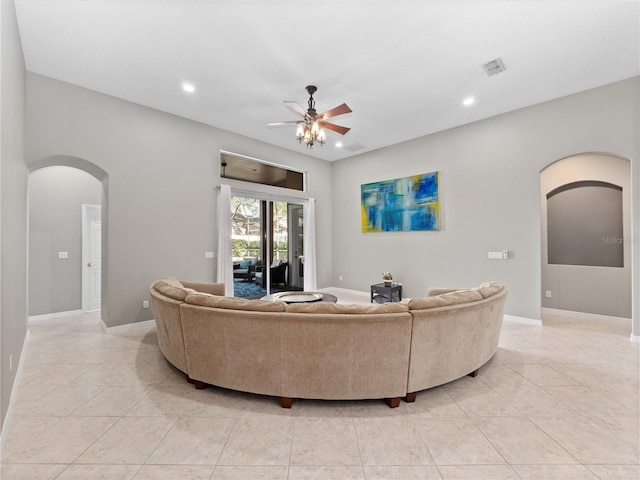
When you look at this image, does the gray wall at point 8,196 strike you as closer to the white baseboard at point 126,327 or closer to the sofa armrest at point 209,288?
the white baseboard at point 126,327

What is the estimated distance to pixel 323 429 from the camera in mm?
2059

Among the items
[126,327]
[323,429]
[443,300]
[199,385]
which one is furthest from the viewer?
[126,327]

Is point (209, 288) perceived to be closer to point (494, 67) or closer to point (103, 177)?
point (103, 177)

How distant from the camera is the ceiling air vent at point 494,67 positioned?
346cm

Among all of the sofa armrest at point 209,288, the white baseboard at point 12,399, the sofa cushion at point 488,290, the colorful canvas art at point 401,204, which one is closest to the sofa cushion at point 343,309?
the sofa cushion at point 488,290

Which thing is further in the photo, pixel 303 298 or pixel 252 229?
pixel 252 229

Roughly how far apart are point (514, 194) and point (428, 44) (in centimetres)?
299

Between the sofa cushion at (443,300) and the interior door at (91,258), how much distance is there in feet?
19.0

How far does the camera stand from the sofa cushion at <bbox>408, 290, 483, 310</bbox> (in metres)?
2.34

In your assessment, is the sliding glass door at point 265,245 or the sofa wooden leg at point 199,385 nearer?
the sofa wooden leg at point 199,385

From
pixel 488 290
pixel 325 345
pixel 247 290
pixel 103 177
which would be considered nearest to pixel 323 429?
pixel 325 345

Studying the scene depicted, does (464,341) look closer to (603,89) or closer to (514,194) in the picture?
(514,194)

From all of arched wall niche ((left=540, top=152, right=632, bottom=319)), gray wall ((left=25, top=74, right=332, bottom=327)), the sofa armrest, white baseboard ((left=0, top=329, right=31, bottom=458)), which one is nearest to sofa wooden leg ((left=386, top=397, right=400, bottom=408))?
white baseboard ((left=0, top=329, right=31, bottom=458))

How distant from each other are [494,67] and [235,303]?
4.02m
